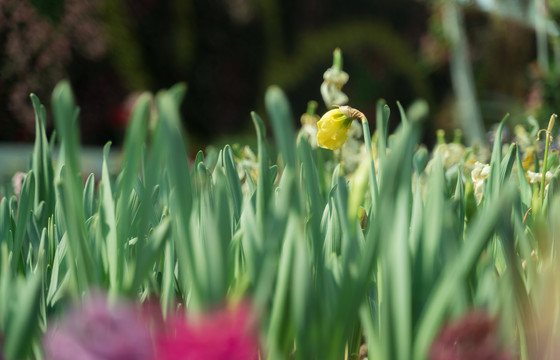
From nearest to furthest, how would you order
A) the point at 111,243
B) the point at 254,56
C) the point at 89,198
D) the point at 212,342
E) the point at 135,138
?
the point at 212,342 < the point at 135,138 < the point at 111,243 < the point at 89,198 < the point at 254,56

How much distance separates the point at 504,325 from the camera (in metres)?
0.40

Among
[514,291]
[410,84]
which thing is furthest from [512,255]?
[410,84]

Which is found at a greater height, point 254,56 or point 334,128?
point 254,56

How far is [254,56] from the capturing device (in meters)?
7.57

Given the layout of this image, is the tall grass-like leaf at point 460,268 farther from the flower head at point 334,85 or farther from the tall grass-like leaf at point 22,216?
the flower head at point 334,85

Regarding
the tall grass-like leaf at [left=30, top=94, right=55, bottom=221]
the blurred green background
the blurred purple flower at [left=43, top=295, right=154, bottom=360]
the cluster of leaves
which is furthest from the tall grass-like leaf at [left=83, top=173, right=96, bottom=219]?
the blurred green background

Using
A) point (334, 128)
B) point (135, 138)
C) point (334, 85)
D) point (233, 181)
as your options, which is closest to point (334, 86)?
point (334, 85)

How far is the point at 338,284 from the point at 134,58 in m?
6.01

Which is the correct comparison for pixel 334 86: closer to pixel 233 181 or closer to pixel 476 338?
pixel 233 181

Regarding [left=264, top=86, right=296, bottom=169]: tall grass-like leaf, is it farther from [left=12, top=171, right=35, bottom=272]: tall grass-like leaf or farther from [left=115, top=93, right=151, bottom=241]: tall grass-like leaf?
[left=12, top=171, right=35, bottom=272]: tall grass-like leaf

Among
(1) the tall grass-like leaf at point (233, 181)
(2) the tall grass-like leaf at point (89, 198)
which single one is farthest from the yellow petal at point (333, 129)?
(2) the tall grass-like leaf at point (89, 198)

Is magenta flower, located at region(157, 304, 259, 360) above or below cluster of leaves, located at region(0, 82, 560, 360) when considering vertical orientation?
below

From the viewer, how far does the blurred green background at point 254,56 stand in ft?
17.4

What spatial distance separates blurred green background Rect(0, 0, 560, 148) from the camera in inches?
209
